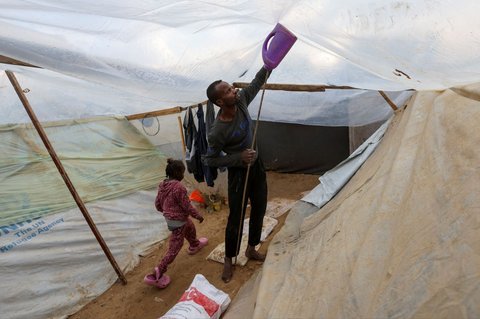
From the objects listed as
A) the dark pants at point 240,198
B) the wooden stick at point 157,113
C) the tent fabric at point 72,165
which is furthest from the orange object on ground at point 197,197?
the dark pants at point 240,198

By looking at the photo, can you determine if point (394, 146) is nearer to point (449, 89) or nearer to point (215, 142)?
point (449, 89)

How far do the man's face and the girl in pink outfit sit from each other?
1.02 m

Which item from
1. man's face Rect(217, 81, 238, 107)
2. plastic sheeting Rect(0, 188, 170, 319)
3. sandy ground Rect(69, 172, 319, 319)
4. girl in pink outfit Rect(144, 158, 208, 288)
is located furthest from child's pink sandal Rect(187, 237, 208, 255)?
man's face Rect(217, 81, 238, 107)

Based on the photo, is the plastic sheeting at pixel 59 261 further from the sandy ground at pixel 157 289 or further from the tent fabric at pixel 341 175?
the tent fabric at pixel 341 175

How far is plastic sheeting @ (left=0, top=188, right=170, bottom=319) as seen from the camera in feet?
9.42

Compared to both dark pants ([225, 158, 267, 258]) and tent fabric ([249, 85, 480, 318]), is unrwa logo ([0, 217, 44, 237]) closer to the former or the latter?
dark pants ([225, 158, 267, 258])

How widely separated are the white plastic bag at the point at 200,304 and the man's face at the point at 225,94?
1.30 meters

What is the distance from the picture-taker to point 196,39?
1.92 meters

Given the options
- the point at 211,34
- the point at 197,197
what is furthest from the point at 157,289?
the point at 211,34

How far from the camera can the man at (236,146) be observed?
221 cm

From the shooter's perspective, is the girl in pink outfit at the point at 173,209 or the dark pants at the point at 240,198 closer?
the dark pants at the point at 240,198

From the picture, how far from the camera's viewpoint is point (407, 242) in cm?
126

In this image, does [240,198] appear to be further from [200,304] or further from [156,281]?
[156,281]

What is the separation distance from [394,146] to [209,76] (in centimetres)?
136
